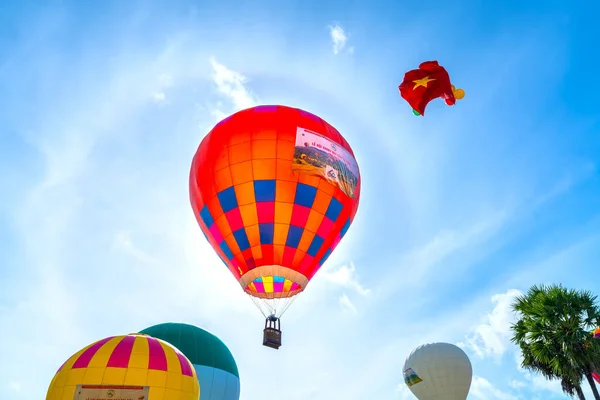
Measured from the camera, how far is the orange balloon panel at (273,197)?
1575 centimetres

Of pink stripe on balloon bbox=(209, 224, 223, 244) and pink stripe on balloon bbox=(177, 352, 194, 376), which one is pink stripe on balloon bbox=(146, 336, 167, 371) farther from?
pink stripe on balloon bbox=(209, 224, 223, 244)

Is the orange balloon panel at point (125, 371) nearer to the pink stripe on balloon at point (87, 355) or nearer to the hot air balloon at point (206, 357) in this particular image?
the pink stripe on balloon at point (87, 355)

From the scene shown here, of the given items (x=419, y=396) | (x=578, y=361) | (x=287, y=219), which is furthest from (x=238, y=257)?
(x=419, y=396)

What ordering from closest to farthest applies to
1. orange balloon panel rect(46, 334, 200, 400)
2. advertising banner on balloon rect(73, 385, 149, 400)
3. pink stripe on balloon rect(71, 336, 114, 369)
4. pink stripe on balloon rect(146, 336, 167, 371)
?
advertising banner on balloon rect(73, 385, 149, 400) → orange balloon panel rect(46, 334, 200, 400) → pink stripe on balloon rect(71, 336, 114, 369) → pink stripe on balloon rect(146, 336, 167, 371)

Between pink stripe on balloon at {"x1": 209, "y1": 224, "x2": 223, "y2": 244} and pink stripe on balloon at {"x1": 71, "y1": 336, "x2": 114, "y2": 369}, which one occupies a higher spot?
pink stripe on balloon at {"x1": 209, "y1": 224, "x2": 223, "y2": 244}

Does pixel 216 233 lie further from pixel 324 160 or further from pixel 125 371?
pixel 125 371

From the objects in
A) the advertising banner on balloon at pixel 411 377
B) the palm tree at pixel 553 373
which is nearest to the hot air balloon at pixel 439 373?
the advertising banner on balloon at pixel 411 377

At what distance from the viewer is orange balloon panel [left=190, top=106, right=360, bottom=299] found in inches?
620

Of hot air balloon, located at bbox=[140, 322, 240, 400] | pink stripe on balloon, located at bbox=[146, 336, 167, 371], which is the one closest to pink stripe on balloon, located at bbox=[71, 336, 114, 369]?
pink stripe on balloon, located at bbox=[146, 336, 167, 371]

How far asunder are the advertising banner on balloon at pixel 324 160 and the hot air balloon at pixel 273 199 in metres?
0.03

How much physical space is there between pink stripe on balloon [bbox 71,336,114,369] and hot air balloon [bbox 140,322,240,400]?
9.87 meters

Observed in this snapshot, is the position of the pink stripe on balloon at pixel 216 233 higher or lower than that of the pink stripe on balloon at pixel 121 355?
higher

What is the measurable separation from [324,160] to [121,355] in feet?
29.6

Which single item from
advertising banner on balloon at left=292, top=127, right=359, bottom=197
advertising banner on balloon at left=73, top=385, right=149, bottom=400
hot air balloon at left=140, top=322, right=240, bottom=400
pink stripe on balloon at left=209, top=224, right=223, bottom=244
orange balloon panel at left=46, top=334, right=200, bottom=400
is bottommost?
advertising banner on balloon at left=73, top=385, right=149, bottom=400
